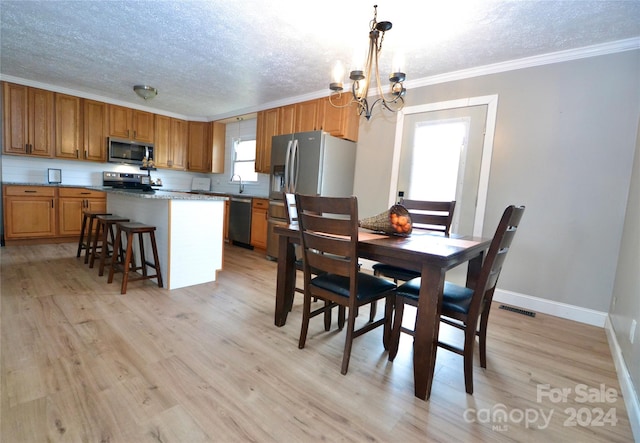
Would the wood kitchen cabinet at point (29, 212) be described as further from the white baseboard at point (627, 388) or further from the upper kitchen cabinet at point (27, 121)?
the white baseboard at point (627, 388)

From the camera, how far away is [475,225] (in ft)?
10.3

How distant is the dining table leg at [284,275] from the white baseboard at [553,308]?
7.21ft

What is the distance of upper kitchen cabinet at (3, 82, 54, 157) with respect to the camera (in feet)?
13.7

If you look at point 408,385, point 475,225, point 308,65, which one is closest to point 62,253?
point 308,65

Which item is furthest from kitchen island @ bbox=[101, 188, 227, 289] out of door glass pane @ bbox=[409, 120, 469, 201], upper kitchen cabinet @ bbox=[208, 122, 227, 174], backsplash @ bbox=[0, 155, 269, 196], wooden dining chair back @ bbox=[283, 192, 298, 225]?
upper kitchen cabinet @ bbox=[208, 122, 227, 174]

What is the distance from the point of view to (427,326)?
1.51 m

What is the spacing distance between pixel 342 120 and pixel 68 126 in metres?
4.28

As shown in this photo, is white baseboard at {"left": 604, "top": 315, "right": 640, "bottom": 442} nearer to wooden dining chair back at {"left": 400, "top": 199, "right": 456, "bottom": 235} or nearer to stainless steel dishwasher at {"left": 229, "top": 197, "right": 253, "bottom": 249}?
wooden dining chair back at {"left": 400, "top": 199, "right": 456, "bottom": 235}

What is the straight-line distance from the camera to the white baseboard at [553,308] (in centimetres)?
256

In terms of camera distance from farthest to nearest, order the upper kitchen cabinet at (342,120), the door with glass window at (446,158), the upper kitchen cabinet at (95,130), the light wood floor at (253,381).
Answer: the upper kitchen cabinet at (95,130)
the upper kitchen cabinet at (342,120)
the door with glass window at (446,158)
the light wood floor at (253,381)

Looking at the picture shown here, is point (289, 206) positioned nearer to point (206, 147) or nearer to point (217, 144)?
point (217, 144)

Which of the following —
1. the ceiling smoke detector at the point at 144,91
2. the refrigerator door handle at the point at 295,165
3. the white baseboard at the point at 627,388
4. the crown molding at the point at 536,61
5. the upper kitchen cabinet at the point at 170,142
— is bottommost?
the white baseboard at the point at 627,388

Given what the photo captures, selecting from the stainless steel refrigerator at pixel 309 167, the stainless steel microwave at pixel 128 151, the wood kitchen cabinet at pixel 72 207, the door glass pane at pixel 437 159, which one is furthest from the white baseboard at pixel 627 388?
the stainless steel microwave at pixel 128 151

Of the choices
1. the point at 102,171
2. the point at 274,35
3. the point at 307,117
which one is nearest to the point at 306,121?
the point at 307,117
